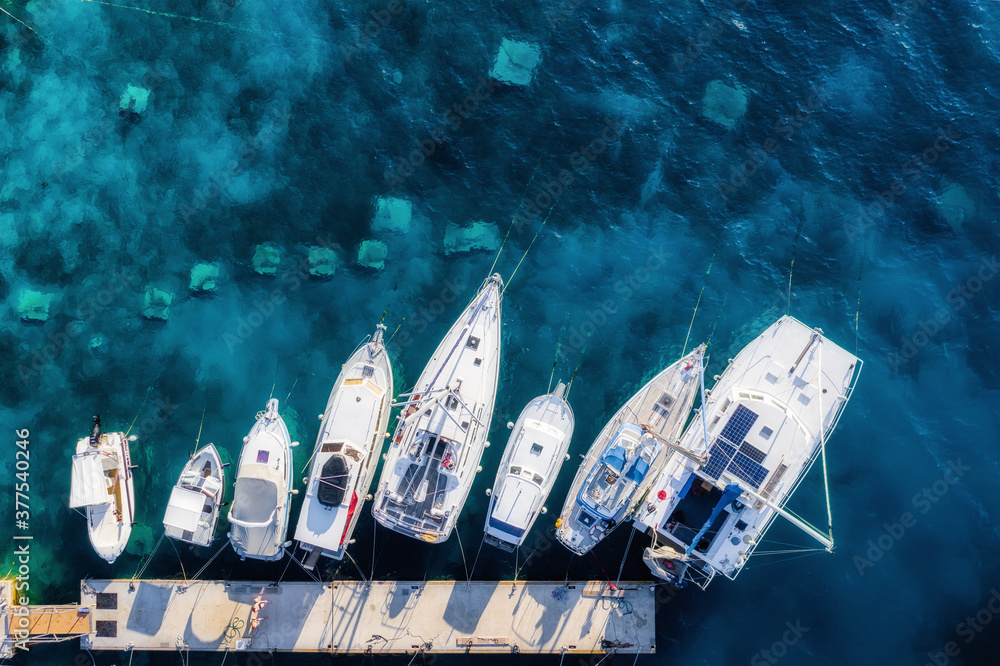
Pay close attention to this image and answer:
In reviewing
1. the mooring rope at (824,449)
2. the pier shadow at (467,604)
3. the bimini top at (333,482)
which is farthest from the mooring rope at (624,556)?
the bimini top at (333,482)

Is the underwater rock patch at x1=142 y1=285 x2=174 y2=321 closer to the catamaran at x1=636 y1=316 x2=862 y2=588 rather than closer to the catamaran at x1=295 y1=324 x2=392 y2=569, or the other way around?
the catamaran at x1=295 y1=324 x2=392 y2=569

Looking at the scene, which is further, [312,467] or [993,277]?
[993,277]

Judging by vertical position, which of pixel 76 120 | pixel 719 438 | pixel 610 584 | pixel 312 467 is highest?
pixel 76 120

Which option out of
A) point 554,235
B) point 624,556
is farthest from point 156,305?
point 624,556

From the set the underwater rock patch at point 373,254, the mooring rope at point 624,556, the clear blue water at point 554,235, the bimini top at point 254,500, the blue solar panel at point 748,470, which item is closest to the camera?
the blue solar panel at point 748,470

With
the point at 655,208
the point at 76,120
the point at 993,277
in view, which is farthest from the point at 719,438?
the point at 76,120

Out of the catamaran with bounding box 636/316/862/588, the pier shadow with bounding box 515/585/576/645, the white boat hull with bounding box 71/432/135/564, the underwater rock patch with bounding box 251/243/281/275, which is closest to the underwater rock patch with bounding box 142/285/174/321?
the underwater rock patch with bounding box 251/243/281/275

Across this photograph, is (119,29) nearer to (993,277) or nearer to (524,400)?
(524,400)

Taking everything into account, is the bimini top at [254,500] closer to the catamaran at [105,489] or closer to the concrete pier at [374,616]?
the concrete pier at [374,616]
